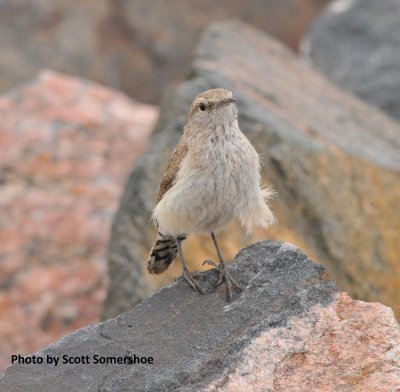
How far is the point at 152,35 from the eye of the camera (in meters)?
14.8

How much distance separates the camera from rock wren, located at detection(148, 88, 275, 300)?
5809mm

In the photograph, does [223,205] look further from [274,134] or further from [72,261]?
[72,261]

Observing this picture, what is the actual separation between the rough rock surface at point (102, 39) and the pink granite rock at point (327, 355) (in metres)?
10.2

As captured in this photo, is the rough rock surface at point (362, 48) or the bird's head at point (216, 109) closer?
the bird's head at point (216, 109)

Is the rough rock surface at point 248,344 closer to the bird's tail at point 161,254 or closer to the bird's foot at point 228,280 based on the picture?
the bird's foot at point 228,280

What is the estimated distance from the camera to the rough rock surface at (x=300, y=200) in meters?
7.62

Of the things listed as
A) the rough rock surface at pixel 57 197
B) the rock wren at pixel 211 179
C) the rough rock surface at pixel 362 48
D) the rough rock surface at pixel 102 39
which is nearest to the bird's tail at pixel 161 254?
the rock wren at pixel 211 179

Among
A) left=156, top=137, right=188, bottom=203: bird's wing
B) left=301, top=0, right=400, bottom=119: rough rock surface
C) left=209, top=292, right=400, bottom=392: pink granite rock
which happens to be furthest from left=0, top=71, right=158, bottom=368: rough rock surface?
left=209, top=292, right=400, bottom=392: pink granite rock

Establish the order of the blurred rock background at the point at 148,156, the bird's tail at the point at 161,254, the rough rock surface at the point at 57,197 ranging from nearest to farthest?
1. the bird's tail at the point at 161,254
2. the blurred rock background at the point at 148,156
3. the rough rock surface at the point at 57,197

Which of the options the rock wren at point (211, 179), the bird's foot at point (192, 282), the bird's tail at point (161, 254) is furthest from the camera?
the bird's tail at point (161, 254)

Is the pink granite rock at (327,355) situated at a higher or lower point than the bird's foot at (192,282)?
lower

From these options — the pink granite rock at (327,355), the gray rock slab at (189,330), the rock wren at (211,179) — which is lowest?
the pink granite rock at (327,355)

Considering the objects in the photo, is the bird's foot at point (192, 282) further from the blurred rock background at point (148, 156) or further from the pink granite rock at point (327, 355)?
the blurred rock background at point (148, 156)

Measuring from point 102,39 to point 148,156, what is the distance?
732 centimetres
